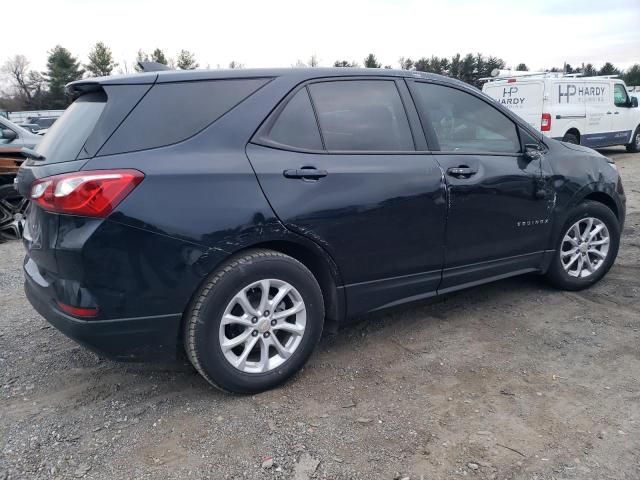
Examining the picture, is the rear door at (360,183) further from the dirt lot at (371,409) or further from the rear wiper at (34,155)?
the rear wiper at (34,155)

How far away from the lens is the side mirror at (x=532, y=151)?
393 cm

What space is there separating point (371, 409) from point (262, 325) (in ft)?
2.30

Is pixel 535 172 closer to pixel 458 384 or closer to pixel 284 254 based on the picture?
pixel 458 384

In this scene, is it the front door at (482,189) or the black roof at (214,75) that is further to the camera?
the front door at (482,189)

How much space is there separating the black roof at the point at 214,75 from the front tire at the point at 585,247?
194 cm

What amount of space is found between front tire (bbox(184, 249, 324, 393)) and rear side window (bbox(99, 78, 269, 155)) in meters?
0.69

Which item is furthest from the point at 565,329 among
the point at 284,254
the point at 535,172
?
the point at 284,254

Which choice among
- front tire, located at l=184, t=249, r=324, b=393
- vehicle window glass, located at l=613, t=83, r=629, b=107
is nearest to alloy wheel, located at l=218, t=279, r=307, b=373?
front tire, located at l=184, t=249, r=324, b=393

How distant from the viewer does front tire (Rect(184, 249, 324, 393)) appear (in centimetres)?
269

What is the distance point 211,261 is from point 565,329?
250cm

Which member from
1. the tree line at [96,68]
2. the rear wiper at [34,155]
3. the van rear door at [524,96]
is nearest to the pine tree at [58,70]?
the tree line at [96,68]

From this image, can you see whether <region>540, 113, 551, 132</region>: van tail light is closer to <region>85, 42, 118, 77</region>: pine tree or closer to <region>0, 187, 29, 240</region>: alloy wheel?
<region>0, 187, 29, 240</region>: alloy wheel

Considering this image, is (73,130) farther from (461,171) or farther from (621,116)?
(621,116)

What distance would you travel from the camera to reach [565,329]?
12.3ft
